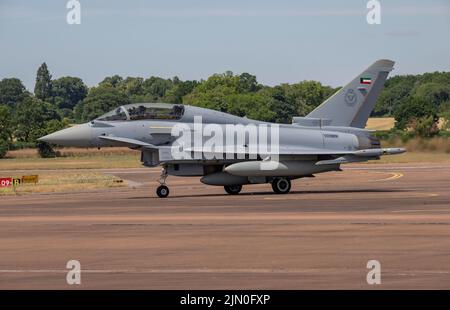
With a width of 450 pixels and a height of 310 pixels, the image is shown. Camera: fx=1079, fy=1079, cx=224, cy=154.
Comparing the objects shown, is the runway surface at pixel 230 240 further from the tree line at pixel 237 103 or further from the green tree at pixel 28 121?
the green tree at pixel 28 121

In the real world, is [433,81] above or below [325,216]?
above

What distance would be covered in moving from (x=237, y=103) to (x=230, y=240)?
98.2 metres

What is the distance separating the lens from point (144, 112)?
33.9 meters

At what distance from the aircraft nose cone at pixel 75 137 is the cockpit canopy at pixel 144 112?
651mm

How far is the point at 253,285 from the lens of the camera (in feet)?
45.7

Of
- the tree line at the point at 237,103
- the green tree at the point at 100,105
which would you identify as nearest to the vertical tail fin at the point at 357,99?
the tree line at the point at 237,103

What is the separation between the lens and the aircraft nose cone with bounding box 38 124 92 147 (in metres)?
33.4

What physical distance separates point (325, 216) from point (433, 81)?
157 metres

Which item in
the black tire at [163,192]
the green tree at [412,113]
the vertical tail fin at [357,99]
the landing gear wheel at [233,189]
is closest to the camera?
the black tire at [163,192]

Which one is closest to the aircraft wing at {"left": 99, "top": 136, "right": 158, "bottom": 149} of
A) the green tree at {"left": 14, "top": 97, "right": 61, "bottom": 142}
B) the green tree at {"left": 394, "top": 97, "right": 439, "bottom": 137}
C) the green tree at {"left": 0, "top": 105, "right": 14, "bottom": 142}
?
the green tree at {"left": 394, "top": 97, "right": 439, "bottom": 137}

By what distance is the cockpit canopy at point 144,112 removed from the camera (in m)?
33.7

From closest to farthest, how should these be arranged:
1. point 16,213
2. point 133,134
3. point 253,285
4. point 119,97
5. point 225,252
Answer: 1. point 253,285
2. point 225,252
3. point 16,213
4. point 133,134
5. point 119,97

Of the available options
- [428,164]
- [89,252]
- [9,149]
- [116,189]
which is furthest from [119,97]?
[89,252]
